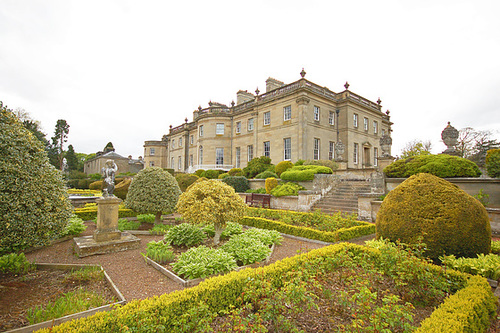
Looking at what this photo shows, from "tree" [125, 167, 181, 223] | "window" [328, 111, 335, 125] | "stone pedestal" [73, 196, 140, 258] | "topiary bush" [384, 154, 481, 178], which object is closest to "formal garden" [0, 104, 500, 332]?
"stone pedestal" [73, 196, 140, 258]

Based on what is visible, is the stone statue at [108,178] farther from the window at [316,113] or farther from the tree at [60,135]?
the tree at [60,135]

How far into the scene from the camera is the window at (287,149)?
23.0m

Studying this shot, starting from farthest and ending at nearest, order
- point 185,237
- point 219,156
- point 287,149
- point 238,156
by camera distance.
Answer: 1. point 219,156
2. point 238,156
3. point 287,149
4. point 185,237

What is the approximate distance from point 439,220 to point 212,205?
5.17m

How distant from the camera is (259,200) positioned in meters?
14.8

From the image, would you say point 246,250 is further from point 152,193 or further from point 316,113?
point 316,113

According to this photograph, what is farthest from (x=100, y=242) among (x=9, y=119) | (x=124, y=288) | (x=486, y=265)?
(x=486, y=265)

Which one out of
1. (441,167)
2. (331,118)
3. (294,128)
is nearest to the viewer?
(441,167)

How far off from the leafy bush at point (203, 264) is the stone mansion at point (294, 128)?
15.1 metres

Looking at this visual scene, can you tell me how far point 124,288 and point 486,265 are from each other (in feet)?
21.4

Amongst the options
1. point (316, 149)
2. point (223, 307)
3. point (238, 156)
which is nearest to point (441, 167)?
point (223, 307)

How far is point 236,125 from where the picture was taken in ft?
96.6

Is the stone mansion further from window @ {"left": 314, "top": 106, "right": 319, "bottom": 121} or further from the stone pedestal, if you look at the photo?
the stone pedestal

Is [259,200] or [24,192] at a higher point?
[24,192]
